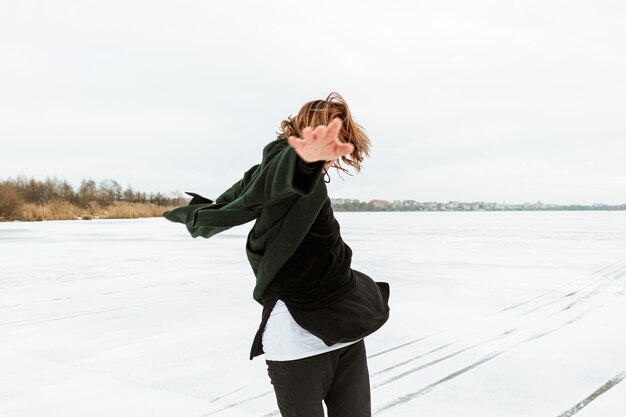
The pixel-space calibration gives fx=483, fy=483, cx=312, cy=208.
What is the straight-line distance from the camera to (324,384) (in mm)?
1438

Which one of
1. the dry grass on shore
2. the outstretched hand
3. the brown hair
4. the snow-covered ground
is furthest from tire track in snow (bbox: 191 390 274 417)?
the dry grass on shore

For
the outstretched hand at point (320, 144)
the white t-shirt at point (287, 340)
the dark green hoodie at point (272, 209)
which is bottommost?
the white t-shirt at point (287, 340)

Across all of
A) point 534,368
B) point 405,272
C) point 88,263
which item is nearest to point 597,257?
point 405,272

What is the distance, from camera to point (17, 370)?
10.5 ft

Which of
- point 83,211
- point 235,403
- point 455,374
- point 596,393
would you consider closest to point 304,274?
point 235,403

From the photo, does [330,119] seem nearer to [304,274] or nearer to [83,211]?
[304,274]

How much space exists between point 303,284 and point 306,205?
24 cm

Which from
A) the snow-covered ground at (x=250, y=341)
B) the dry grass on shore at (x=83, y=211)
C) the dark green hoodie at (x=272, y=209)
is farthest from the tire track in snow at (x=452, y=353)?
the dry grass on shore at (x=83, y=211)

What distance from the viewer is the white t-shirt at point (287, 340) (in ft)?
4.56

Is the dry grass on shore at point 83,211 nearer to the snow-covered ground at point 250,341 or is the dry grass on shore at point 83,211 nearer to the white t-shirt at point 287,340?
the snow-covered ground at point 250,341

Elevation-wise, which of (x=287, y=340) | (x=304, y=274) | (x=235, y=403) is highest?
(x=304, y=274)

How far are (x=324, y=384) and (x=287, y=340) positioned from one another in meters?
0.18

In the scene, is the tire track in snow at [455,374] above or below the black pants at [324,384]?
below

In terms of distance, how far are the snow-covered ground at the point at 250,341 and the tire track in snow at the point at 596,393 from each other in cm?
1
